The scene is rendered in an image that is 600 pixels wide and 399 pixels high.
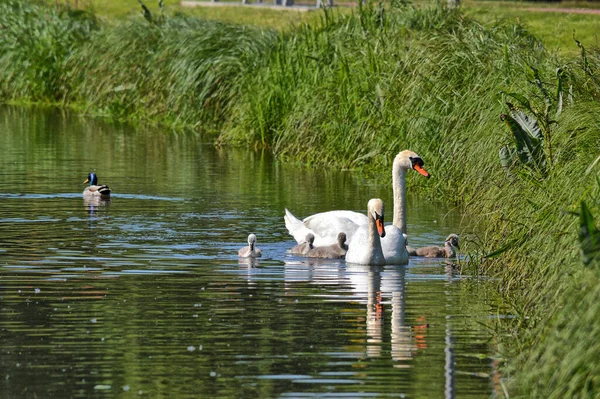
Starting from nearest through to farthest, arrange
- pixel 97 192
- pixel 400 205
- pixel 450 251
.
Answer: pixel 450 251 → pixel 400 205 → pixel 97 192

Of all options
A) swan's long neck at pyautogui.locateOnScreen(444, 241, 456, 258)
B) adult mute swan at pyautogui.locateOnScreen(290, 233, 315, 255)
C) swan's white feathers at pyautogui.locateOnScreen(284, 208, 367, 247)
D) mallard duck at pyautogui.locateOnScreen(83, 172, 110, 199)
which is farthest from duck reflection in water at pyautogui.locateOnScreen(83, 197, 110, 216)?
swan's long neck at pyautogui.locateOnScreen(444, 241, 456, 258)

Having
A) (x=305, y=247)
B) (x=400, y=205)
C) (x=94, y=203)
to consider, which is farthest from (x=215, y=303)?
(x=94, y=203)

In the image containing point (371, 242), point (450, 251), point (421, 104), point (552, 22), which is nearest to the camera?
point (371, 242)

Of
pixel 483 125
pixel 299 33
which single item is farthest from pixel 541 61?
pixel 299 33

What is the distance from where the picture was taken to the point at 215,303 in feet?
41.5

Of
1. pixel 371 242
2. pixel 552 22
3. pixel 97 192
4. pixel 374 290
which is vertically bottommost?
pixel 374 290

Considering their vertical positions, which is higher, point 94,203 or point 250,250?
point 94,203

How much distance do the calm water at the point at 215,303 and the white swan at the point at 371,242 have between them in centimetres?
16

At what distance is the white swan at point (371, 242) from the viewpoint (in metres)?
15.2

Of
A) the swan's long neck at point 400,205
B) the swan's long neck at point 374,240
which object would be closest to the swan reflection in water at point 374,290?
the swan's long neck at point 374,240

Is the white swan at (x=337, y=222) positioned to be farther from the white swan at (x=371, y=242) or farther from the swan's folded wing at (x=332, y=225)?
the white swan at (x=371, y=242)

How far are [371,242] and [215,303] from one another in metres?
2.99

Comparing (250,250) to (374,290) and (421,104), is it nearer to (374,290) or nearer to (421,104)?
(374,290)

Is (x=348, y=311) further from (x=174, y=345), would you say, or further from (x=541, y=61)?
(x=541, y=61)
